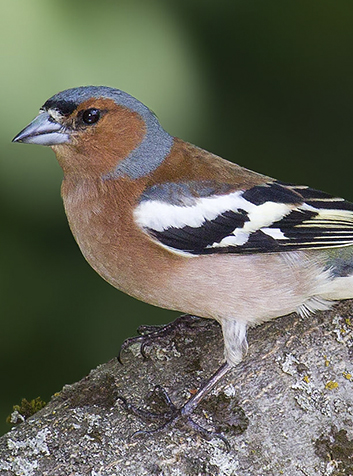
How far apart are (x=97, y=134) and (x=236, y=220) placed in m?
0.72

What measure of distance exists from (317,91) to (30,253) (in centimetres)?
224

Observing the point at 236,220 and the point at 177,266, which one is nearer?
the point at 177,266

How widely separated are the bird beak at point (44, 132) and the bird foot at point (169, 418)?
112cm

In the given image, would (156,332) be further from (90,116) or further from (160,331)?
(90,116)

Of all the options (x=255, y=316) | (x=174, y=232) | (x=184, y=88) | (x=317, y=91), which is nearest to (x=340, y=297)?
(x=255, y=316)

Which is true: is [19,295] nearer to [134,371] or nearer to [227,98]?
[134,371]

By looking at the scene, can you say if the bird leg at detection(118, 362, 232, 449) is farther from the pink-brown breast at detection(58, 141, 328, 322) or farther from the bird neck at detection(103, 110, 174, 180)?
the bird neck at detection(103, 110, 174, 180)

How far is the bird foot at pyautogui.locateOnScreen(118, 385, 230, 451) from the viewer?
8.39 ft

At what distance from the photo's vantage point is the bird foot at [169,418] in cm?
256

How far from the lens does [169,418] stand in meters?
2.68

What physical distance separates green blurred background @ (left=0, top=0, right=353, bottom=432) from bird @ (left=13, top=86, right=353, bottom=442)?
0.60 meters

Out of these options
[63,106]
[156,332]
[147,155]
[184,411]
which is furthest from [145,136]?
[184,411]

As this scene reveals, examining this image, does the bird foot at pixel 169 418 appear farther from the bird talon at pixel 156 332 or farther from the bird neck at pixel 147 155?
the bird neck at pixel 147 155

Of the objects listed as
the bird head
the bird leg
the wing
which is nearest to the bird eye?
the bird head
